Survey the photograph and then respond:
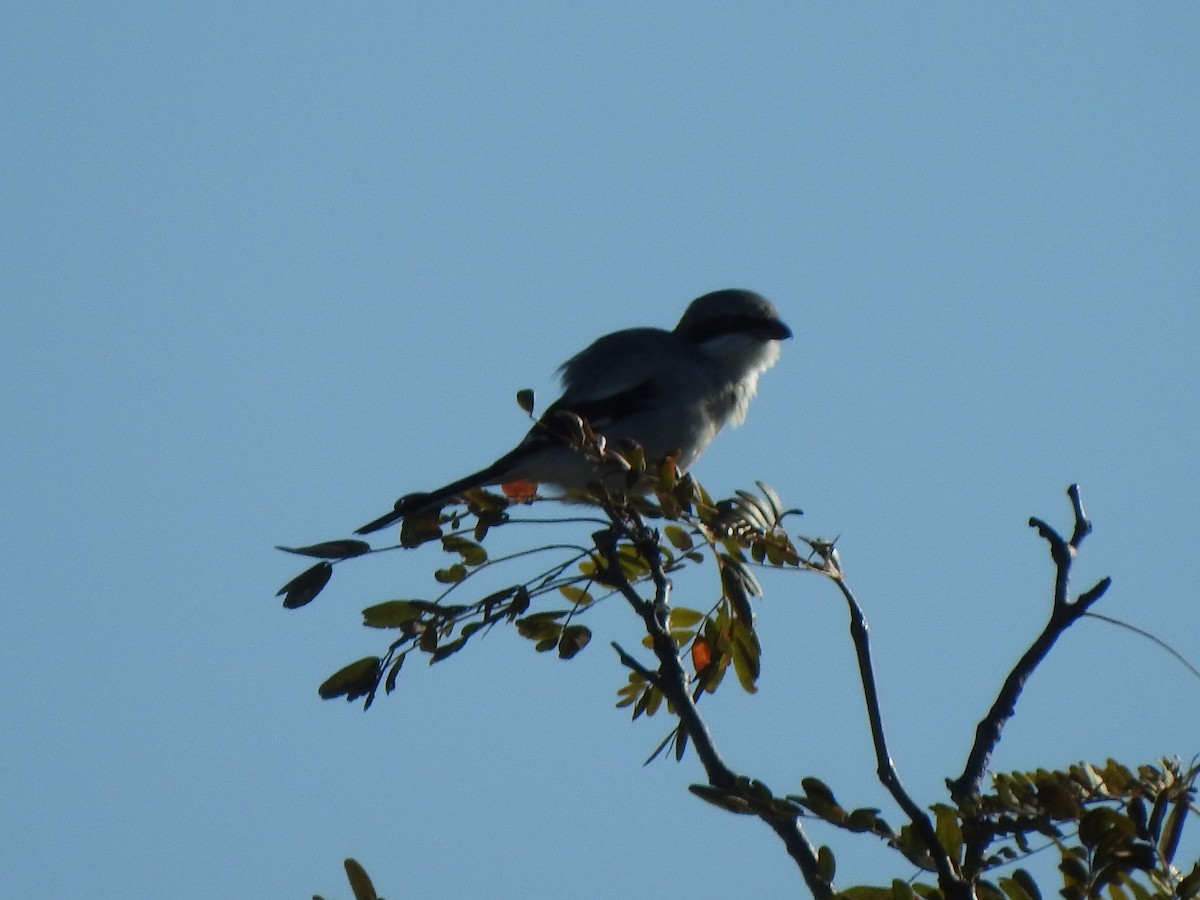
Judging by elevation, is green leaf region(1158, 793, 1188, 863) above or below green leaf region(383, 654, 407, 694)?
below

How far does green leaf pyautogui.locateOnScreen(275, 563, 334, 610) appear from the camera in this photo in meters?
3.57

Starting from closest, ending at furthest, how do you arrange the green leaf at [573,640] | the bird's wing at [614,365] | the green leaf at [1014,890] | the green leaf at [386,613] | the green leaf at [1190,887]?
the green leaf at [1190,887] → the green leaf at [1014,890] → the green leaf at [386,613] → the green leaf at [573,640] → the bird's wing at [614,365]

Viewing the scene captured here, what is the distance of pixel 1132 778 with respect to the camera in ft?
8.71

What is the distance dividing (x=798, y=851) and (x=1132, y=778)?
542mm

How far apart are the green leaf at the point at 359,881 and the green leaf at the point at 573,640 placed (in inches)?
41.2

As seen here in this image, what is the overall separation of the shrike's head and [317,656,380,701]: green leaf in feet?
13.4

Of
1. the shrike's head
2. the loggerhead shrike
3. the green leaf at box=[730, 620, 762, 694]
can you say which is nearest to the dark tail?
the loggerhead shrike

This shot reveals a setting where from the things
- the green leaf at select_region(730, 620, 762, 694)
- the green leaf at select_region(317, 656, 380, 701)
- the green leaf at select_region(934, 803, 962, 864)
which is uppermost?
the green leaf at select_region(730, 620, 762, 694)

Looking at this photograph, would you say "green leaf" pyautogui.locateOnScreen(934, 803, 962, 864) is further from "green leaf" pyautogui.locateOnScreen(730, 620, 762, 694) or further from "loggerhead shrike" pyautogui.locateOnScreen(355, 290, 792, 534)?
"loggerhead shrike" pyautogui.locateOnScreen(355, 290, 792, 534)

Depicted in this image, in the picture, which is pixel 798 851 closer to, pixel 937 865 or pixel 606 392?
pixel 937 865

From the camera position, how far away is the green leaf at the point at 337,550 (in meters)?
3.56

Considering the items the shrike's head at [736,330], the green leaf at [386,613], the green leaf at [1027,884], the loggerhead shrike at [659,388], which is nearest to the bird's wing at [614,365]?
the loggerhead shrike at [659,388]

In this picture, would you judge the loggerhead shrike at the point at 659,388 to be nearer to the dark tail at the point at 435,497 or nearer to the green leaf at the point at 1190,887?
the dark tail at the point at 435,497

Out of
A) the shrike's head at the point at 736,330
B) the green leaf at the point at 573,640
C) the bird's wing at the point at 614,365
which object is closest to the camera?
the green leaf at the point at 573,640
